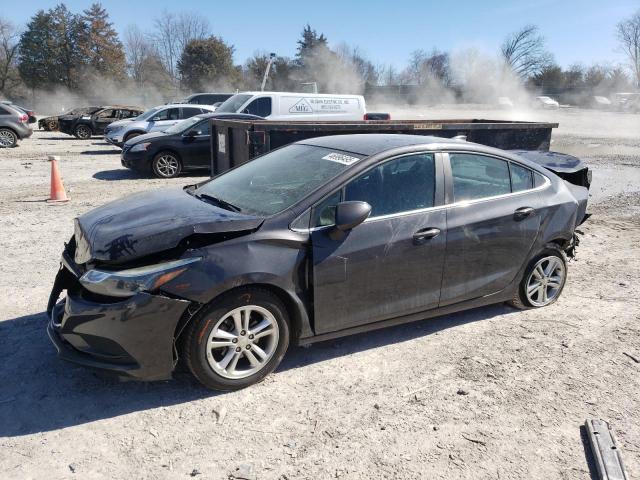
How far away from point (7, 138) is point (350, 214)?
19.2 m

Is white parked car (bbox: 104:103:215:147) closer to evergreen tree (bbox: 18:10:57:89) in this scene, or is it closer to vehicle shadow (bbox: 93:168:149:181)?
vehicle shadow (bbox: 93:168:149:181)

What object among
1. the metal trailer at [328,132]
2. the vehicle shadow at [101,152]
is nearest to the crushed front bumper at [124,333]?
the metal trailer at [328,132]

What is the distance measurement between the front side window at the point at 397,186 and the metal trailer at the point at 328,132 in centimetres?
326

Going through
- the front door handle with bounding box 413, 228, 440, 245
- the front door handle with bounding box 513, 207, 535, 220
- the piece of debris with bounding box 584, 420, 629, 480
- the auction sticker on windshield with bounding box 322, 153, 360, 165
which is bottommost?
the piece of debris with bounding box 584, 420, 629, 480

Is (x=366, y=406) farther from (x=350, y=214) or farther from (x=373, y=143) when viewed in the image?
(x=373, y=143)

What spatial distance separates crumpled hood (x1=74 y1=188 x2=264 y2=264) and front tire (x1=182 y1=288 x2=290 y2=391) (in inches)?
18.1

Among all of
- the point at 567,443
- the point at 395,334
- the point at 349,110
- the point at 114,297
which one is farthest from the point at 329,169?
the point at 349,110

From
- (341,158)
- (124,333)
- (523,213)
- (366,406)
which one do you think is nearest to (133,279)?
(124,333)

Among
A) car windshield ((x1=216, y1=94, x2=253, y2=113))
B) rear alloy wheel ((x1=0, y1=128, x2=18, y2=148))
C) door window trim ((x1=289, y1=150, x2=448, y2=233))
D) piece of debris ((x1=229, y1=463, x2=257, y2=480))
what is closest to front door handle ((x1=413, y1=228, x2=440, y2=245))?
door window trim ((x1=289, y1=150, x2=448, y2=233))

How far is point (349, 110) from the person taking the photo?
16.6 meters

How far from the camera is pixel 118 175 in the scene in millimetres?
12578

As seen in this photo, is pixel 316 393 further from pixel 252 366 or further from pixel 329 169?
pixel 329 169

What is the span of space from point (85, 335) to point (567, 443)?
288cm

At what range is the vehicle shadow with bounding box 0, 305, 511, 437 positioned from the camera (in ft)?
10.5
